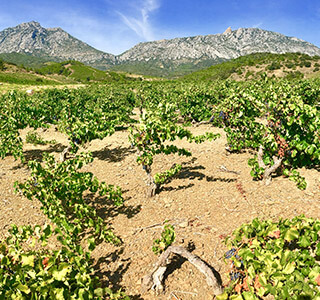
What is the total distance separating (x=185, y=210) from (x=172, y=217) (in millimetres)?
481

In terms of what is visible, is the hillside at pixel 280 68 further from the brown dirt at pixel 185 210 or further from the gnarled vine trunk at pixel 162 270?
the gnarled vine trunk at pixel 162 270

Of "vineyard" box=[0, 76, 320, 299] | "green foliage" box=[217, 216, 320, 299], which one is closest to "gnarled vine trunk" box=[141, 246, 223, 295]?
"vineyard" box=[0, 76, 320, 299]

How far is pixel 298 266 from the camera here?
9.45 ft

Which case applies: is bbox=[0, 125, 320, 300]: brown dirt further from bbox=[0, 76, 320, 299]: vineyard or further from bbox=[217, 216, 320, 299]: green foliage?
bbox=[217, 216, 320, 299]: green foliage

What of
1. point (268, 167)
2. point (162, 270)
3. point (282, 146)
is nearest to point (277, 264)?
point (162, 270)

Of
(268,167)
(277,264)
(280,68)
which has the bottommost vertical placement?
(277,264)

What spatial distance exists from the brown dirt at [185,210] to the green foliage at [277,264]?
1.09 metres

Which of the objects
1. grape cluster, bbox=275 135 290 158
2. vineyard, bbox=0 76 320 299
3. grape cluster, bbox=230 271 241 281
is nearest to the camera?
vineyard, bbox=0 76 320 299

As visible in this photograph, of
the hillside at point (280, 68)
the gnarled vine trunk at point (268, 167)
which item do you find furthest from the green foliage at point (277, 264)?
the hillside at point (280, 68)

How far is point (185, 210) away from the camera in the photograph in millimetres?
6465

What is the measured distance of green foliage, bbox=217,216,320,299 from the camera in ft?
8.21

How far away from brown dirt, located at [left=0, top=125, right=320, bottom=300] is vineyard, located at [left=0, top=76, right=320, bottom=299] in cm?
3

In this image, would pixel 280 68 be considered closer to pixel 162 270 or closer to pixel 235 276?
pixel 235 276

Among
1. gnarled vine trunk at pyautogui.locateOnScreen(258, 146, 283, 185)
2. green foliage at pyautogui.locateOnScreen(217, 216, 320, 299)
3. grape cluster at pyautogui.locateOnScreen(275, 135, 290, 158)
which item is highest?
grape cluster at pyautogui.locateOnScreen(275, 135, 290, 158)
